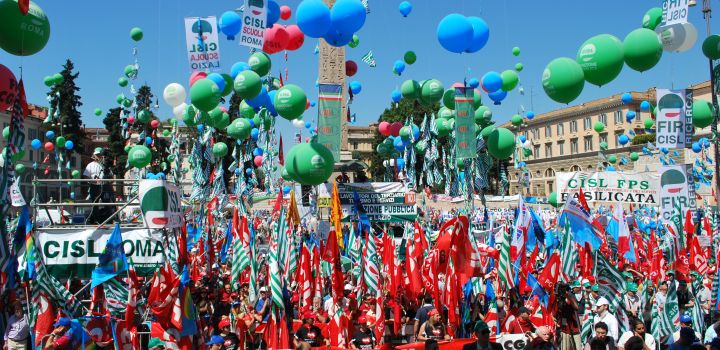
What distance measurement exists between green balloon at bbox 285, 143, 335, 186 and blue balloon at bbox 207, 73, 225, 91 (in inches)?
104

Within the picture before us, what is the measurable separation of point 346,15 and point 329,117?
10.7 ft

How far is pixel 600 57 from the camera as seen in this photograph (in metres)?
11.7

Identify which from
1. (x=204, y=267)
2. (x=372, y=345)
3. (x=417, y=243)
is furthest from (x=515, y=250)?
(x=204, y=267)

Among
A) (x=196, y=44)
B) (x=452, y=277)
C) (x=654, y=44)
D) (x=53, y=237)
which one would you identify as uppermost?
(x=196, y=44)

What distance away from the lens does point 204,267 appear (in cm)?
1609

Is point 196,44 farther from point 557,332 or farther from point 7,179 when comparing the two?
point 557,332

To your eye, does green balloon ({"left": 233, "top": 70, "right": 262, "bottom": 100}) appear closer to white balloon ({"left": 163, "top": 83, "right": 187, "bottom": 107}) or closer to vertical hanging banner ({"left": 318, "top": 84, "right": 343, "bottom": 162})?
vertical hanging banner ({"left": 318, "top": 84, "right": 343, "bottom": 162})

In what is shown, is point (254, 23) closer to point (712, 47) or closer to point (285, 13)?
point (285, 13)

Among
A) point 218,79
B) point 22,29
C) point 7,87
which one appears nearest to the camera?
point 22,29

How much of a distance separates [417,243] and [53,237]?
7.31m

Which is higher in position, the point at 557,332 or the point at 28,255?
the point at 28,255

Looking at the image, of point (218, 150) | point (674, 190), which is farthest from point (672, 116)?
point (218, 150)

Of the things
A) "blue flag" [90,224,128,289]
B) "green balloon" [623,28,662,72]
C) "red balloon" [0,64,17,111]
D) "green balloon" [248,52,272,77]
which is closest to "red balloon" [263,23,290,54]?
"green balloon" [248,52,272,77]

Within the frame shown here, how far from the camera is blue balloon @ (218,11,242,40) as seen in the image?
55.0 ft
